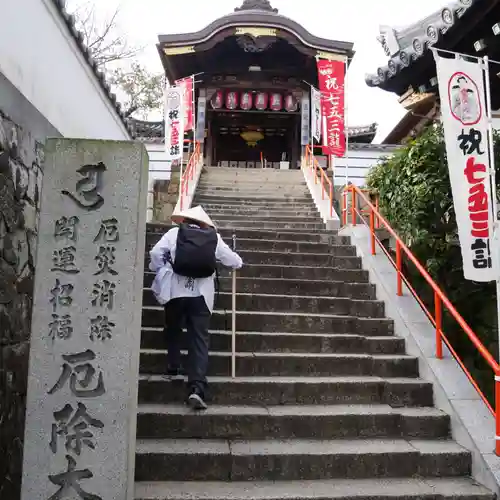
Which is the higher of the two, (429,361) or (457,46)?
(457,46)

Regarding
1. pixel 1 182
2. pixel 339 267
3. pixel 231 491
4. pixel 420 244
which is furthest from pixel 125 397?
pixel 420 244

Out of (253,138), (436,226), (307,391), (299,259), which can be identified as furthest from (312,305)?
(253,138)

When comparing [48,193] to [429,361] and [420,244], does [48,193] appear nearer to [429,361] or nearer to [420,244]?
[429,361]

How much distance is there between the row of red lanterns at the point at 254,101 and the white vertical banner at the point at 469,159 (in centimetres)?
1252

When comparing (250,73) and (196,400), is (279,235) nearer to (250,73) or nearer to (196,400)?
(196,400)

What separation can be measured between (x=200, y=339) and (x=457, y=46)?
6.49m

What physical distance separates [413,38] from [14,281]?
8804 millimetres

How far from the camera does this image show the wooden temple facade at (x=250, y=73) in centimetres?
1512

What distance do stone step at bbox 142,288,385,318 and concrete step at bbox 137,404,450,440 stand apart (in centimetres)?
163

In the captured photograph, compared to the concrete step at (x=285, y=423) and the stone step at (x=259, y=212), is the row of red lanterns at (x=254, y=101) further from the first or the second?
the concrete step at (x=285, y=423)

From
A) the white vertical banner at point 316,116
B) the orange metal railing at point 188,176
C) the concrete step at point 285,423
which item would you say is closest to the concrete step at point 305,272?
the concrete step at point 285,423

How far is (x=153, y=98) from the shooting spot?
22.3 metres

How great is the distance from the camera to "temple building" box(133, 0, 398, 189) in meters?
15.1

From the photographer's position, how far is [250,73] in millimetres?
16891
